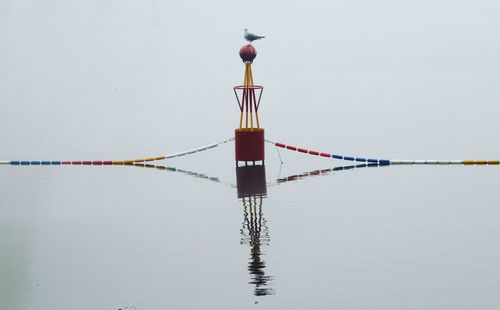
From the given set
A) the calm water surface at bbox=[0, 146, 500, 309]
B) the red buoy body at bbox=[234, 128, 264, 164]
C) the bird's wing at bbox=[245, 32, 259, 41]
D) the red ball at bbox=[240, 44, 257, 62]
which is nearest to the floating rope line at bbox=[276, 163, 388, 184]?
the calm water surface at bbox=[0, 146, 500, 309]

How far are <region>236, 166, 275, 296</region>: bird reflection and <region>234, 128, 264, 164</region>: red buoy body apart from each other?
3.07 ft

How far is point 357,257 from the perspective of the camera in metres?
22.3

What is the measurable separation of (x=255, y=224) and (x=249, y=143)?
62.0 ft

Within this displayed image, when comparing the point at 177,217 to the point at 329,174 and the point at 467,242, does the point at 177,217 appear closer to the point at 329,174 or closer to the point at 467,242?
the point at 467,242

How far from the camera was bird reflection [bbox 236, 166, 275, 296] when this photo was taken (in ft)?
64.8

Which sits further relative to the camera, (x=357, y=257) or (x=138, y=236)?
(x=138, y=236)

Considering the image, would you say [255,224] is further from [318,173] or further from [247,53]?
[247,53]

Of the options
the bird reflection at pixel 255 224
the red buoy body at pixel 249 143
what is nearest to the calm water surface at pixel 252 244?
the bird reflection at pixel 255 224

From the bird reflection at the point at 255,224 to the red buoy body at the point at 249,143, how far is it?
36.8 inches

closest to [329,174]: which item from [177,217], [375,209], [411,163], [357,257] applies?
[411,163]

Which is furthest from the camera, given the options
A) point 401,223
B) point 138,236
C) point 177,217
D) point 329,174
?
point 329,174

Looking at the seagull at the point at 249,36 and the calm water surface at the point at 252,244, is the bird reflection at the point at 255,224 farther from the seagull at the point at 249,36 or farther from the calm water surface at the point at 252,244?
the seagull at the point at 249,36

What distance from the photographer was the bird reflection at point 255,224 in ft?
64.8

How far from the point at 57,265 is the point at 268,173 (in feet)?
81.4
